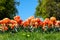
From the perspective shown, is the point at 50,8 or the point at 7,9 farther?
the point at 7,9

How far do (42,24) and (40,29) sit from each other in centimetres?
37

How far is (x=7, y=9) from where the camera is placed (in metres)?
33.2

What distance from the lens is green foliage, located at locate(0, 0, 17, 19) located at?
105 ft

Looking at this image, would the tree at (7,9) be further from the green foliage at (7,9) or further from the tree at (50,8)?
the tree at (50,8)

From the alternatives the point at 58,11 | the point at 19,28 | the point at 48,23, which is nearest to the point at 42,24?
the point at 48,23

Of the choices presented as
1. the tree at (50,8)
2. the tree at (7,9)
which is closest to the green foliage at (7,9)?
the tree at (7,9)

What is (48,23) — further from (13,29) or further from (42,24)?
(13,29)

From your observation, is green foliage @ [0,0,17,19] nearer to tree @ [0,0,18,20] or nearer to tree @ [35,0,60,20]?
tree @ [0,0,18,20]

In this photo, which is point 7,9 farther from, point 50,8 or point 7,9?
point 50,8

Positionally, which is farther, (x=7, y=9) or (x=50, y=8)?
(x=7, y=9)

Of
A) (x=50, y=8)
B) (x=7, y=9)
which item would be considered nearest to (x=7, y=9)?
(x=7, y=9)

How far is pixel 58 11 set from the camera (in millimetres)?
31688

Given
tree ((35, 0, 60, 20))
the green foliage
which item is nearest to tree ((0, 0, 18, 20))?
the green foliage

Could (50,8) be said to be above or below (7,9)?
below
